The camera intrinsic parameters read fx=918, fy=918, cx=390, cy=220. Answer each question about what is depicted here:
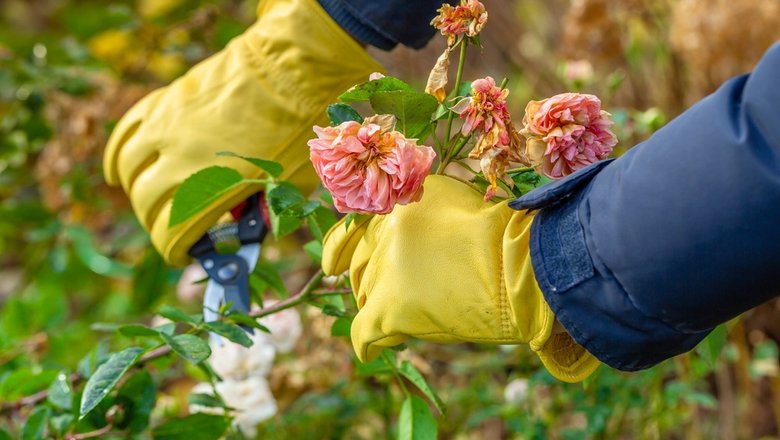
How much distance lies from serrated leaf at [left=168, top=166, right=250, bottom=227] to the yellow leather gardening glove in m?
0.10

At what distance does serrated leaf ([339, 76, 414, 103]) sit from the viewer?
0.73 m

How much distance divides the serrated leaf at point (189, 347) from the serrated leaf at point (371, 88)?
0.28 m

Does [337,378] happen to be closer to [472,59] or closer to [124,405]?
[124,405]

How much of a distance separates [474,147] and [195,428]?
0.52 metres

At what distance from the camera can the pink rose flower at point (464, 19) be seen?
73cm

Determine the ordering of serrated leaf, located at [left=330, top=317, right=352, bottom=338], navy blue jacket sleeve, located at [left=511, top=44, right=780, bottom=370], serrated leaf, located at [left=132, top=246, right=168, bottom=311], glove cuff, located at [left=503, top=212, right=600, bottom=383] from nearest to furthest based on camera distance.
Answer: navy blue jacket sleeve, located at [left=511, top=44, right=780, bottom=370]
glove cuff, located at [left=503, top=212, right=600, bottom=383]
serrated leaf, located at [left=330, top=317, right=352, bottom=338]
serrated leaf, located at [left=132, top=246, right=168, bottom=311]

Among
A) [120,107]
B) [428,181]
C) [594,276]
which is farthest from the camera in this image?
[120,107]

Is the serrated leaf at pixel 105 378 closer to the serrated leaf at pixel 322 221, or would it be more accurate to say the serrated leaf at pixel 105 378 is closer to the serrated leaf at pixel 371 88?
the serrated leaf at pixel 322 221

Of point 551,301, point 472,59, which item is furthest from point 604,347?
point 472,59

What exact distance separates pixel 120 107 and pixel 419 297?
1.26m

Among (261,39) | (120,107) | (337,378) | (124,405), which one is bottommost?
(337,378)

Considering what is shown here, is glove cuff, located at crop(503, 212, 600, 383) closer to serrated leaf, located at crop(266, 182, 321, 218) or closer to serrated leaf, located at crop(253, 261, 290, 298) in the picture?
serrated leaf, located at crop(266, 182, 321, 218)

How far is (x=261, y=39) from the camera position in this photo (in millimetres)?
1075

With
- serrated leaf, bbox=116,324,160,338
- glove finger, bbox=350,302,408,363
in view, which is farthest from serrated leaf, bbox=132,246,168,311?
glove finger, bbox=350,302,408,363
